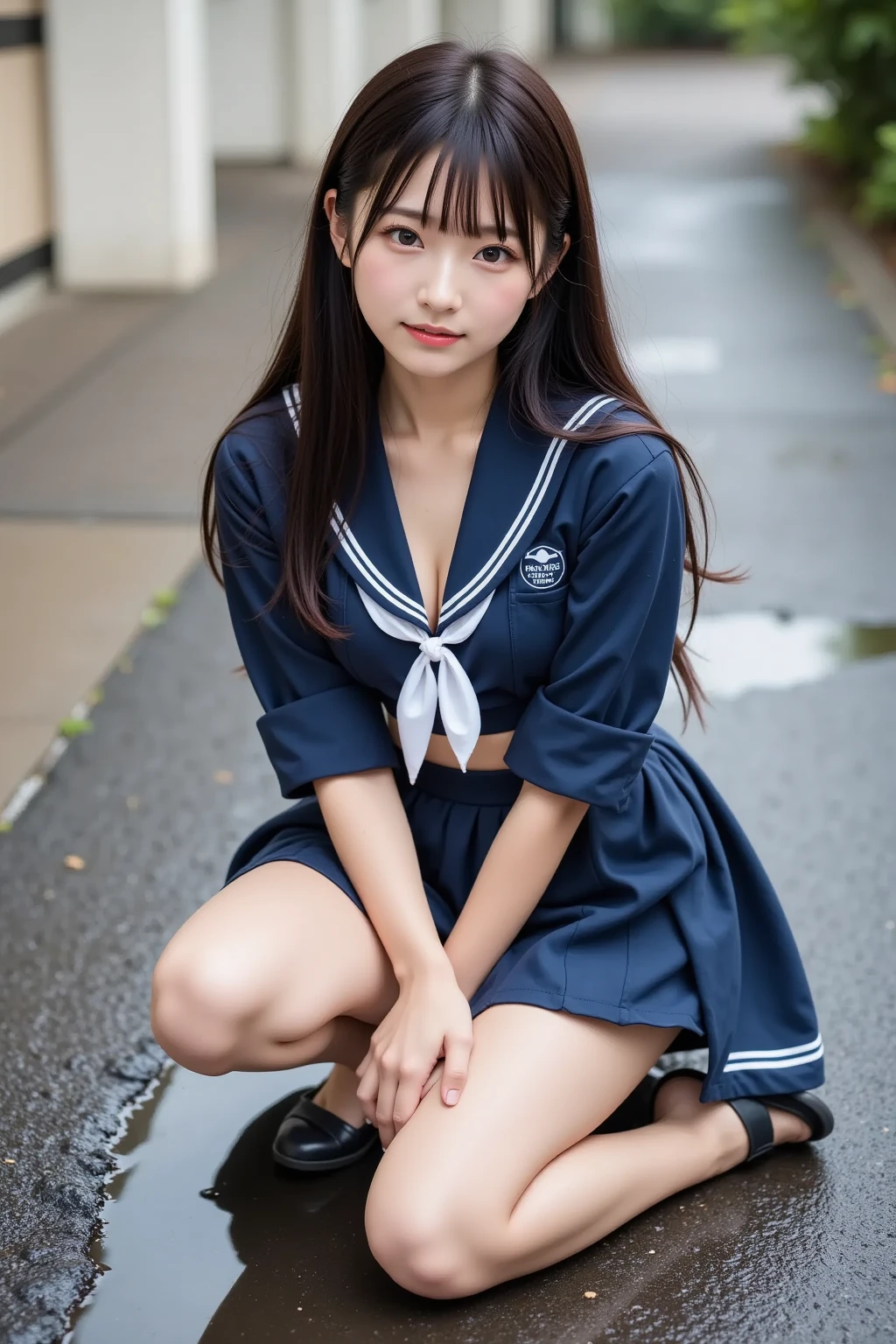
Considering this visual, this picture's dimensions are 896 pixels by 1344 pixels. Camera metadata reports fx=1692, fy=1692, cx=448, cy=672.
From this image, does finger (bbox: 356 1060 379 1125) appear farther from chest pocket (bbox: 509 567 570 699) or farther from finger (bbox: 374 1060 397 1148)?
chest pocket (bbox: 509 567 570 699)

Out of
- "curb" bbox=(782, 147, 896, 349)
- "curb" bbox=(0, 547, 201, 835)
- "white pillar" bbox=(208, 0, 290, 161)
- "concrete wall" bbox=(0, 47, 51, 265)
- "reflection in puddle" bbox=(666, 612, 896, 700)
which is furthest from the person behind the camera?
"white pillar" bbox=(208, 0, 290, 161)

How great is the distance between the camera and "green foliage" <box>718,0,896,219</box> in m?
10.9

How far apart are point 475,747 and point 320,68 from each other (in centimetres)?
1192

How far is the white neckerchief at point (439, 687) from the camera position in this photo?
89.9 inches

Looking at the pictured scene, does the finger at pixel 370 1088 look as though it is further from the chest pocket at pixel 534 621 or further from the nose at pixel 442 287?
the nose at pixel 442 287

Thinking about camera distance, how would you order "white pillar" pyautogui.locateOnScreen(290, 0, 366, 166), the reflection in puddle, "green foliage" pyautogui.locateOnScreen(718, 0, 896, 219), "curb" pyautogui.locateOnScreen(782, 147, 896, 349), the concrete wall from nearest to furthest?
the reflection in puddle
the concrete wall
"curb" pyautogui.locateOnScreen(782, 147, 896, 349)
"green foliage" pyautogui.locateOnScreen(718, 0, 896, 219)
"white pillar" pyautogui.locateOnScreen(290, 0, 366, 166)

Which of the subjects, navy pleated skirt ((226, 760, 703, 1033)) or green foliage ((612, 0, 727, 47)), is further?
green foliage ((612, 0, 727, 47))

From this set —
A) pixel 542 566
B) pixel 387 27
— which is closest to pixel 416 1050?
pixel 542 566

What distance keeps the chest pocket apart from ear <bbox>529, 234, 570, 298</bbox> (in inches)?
14.5

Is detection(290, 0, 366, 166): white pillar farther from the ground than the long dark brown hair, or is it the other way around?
the long dark brown hair

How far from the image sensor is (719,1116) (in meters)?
A: 2.40

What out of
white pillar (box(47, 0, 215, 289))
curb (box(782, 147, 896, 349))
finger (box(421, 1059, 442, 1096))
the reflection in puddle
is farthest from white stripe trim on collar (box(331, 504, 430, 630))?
white pillar (box(47, 0, 215, 289))

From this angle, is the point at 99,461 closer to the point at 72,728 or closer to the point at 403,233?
the point at 72,728

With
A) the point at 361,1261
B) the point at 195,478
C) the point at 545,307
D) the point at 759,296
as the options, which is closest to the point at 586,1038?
→ the point at 361,1261
